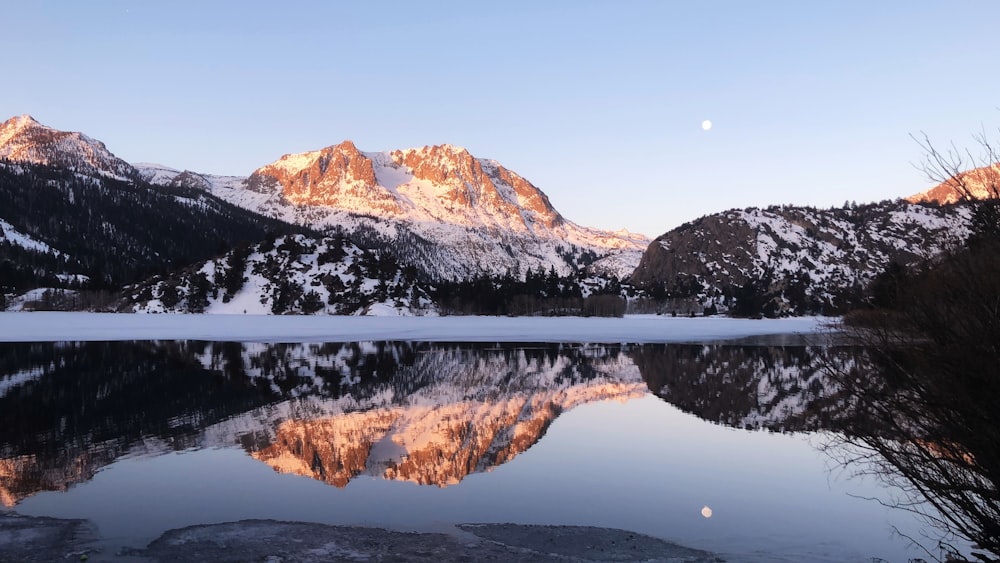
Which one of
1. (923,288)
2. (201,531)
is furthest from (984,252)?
(201,531)

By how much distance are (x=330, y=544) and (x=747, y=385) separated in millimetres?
32095

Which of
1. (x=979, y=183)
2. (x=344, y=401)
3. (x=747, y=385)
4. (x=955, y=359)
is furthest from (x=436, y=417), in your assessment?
(x=979, y=183)

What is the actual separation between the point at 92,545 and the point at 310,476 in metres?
6.72

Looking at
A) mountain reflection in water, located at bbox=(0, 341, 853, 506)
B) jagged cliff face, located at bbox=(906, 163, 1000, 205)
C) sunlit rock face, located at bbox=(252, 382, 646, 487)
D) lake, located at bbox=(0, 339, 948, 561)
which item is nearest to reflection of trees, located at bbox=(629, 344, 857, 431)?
mountain reflection in water, located at bbox=(0, 341, 853, 506)

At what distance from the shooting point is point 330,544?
13.3 m

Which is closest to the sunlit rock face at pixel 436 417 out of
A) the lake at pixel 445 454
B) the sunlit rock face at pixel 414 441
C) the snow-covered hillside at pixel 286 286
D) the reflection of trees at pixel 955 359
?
the sunlit rock face at pixel 414 441

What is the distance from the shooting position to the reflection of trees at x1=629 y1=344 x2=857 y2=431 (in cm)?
2973

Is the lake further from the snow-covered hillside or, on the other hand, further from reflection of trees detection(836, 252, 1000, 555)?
the snow-covered hillside

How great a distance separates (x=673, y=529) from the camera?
48.8ft

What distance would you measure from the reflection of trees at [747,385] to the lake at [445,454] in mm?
256

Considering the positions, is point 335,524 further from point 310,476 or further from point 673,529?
point 673,529

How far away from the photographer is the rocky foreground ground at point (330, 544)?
41.1 feet

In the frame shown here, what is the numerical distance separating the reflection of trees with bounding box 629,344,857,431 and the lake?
0.26 metres

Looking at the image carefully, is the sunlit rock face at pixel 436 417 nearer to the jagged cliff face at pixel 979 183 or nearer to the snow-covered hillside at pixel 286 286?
the jagged cliff face at pixel 979 183
